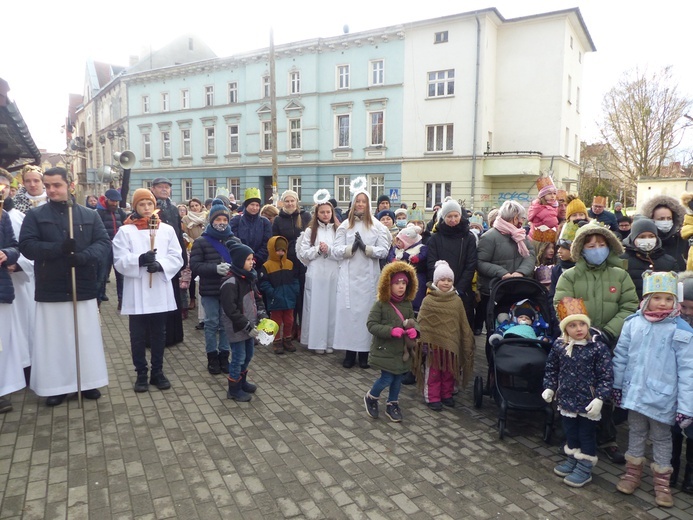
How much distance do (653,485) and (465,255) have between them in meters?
2.87

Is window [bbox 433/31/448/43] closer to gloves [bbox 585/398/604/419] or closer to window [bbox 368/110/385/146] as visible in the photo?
window [bbox 368/110/385/146]

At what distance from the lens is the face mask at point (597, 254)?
14.1 feet

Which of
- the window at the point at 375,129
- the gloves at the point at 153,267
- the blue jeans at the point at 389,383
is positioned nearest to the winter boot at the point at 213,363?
the gloves at the point at 153,267

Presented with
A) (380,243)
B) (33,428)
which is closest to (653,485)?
(380,243)

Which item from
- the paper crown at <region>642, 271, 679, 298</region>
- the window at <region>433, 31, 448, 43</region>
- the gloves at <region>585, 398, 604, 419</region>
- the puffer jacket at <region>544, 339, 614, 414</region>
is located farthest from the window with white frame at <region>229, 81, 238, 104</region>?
the gloves at <region>585, 398, 604, 419</region>

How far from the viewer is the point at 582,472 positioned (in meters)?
3.79

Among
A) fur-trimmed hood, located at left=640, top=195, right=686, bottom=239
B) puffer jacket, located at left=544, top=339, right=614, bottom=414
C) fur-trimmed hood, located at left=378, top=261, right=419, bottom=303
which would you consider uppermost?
fur-trimmed hood, located at left=640, top=195, right=686, bottom=239

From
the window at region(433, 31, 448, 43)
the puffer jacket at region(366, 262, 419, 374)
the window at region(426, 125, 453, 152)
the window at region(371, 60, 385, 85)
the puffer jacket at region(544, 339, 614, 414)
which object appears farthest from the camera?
the window at region(371, 60, 385, 85)

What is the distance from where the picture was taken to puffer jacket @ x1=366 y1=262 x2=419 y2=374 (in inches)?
189

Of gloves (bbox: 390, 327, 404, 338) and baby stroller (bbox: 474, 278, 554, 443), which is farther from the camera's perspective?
gloves (bbox: 390, 327, 404, 338)

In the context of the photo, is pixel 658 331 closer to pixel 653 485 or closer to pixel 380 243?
pixel 653 485

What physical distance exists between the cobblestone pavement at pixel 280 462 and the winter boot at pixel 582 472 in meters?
0.06

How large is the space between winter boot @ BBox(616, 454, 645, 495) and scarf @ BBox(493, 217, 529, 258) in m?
2.55

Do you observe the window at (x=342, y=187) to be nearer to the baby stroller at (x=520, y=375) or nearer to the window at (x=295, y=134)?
the window at (x=295, y=134)
